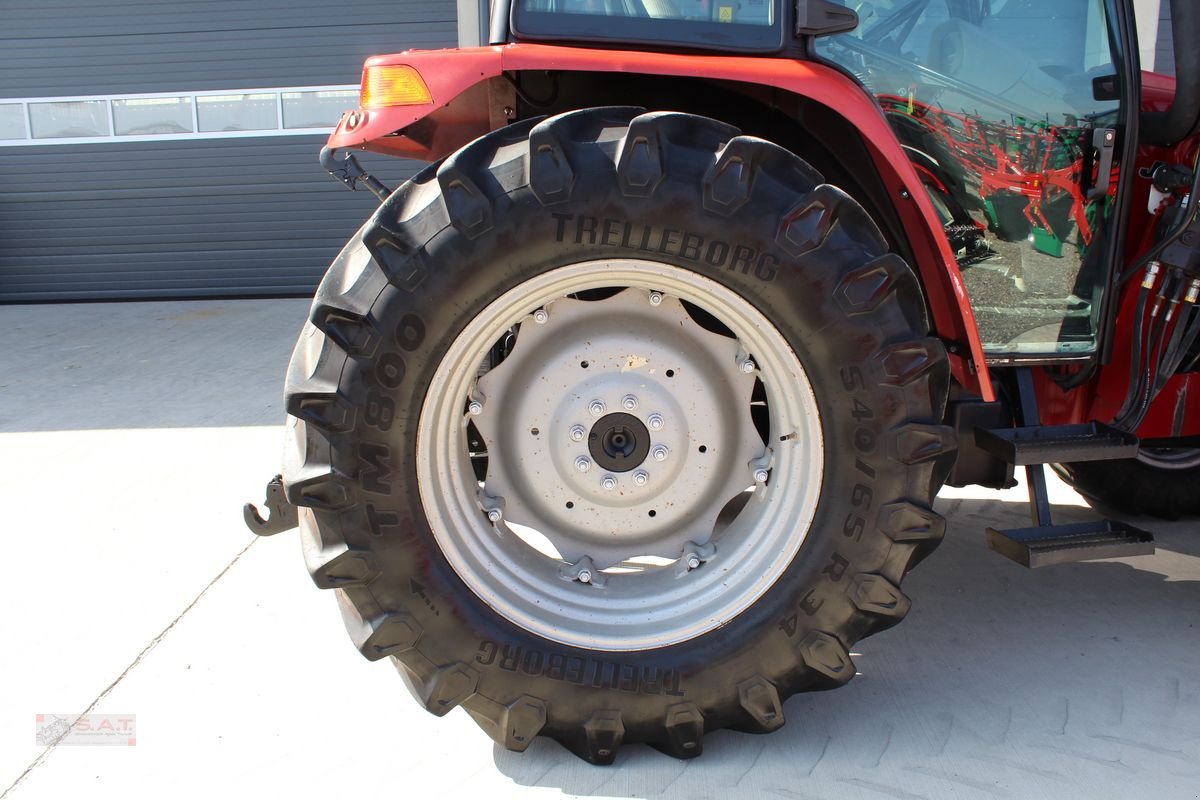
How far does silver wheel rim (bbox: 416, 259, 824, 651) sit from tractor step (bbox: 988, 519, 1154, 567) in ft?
1.88

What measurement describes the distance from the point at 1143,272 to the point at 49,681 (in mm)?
2954

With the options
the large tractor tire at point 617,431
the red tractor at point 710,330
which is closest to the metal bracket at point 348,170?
the red tractor at point 710,330

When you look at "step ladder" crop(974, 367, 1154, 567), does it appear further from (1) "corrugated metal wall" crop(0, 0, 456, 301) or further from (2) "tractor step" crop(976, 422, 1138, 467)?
(1) "corrugated metal wall" crop(0, 0, 456, 301)

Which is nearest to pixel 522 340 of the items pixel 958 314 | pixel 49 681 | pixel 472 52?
pixel 472 52

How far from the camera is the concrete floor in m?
1.99

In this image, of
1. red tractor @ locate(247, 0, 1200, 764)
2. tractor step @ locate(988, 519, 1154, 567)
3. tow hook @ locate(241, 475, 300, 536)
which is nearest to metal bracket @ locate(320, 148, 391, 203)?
red tractor @ locate(247, 0, 1200, 764)

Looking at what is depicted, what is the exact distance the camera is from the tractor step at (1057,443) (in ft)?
7.27

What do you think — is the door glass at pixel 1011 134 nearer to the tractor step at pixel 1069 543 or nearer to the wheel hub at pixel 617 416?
the tractor step at pixel 1069 543

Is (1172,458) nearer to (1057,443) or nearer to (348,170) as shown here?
(1057,443)

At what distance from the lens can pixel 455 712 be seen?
227 centimetres

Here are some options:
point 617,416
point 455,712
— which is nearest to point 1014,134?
point 617,416

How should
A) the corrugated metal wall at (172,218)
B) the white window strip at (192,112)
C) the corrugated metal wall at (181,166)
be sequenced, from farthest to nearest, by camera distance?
the corrugated metal wall at (172,218), the white window strip at (192,112), the corrugated metal wall at (181,166)

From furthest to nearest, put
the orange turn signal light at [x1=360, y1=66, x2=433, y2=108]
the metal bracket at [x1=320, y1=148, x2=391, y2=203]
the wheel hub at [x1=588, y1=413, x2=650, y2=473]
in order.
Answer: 1. the metal bracket at [x1=320, y1=148, x2=391, y2=203]
2. the wheel hub at [x1=588, y1=413, x2=650, y2=473]
3. the orange turn signal light at [x1=360, y1=66, x2=433, y2=108]

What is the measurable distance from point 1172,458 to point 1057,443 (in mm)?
1212
